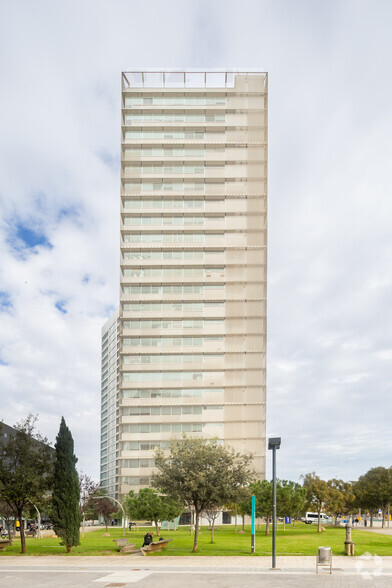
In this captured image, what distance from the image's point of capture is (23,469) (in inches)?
1288

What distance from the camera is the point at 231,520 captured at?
100250 mm

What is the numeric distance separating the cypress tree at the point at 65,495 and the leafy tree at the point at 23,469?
65 centimetres

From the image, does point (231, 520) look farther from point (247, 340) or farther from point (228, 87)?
point (228, 87)

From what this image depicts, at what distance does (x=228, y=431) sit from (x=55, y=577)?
74.2 m

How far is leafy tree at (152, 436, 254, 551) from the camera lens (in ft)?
108

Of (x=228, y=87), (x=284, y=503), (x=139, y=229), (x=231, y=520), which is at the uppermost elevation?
(x=228, y=87)

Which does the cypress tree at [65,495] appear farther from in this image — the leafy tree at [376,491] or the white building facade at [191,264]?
the white building facade at [191,264]

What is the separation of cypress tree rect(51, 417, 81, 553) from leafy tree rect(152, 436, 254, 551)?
4741 mm

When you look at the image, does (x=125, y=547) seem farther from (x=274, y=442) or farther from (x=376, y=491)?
(x=376, y=491)

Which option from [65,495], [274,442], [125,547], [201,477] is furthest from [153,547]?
[274,442]

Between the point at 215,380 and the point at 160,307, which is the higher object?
the point at 160,307

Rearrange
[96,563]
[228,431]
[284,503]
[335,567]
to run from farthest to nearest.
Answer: [228,431]
[284,503]
[96,563]
[335,567]

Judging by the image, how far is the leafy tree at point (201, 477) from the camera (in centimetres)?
3297

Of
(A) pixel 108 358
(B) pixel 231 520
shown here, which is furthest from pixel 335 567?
(A) pixel 108 358
